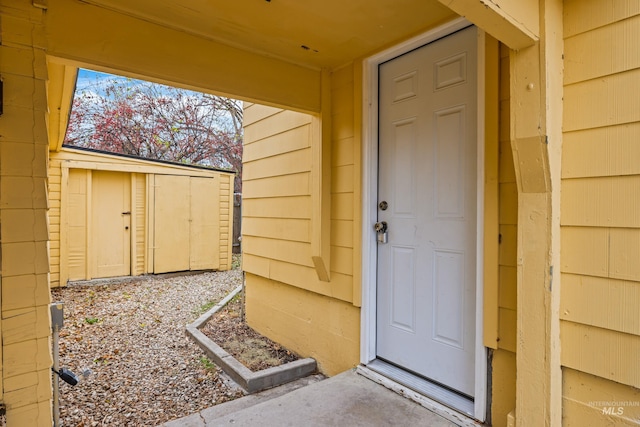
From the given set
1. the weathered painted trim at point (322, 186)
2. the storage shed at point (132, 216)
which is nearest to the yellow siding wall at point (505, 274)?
the weathered painted trim at point (322, 186)

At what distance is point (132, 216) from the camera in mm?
6285

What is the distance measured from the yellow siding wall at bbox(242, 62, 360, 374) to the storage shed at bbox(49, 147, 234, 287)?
3.23 metres

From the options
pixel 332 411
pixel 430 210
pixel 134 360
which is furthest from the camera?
pixel 134 360

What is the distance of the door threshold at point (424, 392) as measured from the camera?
68.5 inches

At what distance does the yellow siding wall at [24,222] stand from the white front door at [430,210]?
184 centimetres

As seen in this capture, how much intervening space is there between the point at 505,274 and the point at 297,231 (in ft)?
5.77

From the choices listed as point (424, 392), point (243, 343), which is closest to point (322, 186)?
point (424, 392)

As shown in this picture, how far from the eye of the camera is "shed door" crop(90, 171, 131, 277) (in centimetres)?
600

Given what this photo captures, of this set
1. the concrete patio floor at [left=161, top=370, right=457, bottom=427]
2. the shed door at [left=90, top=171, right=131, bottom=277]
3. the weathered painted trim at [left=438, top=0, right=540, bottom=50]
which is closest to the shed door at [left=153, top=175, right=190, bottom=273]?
the shed door at [left=90, top=171, right=131, bottom=277]

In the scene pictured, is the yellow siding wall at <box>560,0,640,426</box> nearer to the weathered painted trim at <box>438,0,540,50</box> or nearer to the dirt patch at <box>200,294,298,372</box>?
the weathered painted trim at <box>438,0,540,50</box>

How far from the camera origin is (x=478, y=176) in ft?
5.60

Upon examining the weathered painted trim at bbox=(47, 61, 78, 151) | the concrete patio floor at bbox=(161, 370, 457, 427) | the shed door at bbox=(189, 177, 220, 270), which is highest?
the weathered painted trim at bbox=(47, 61, 78, 151)

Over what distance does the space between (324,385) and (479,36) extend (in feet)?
6.98

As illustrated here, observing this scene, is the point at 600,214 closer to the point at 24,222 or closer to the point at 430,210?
the point at 430,210
